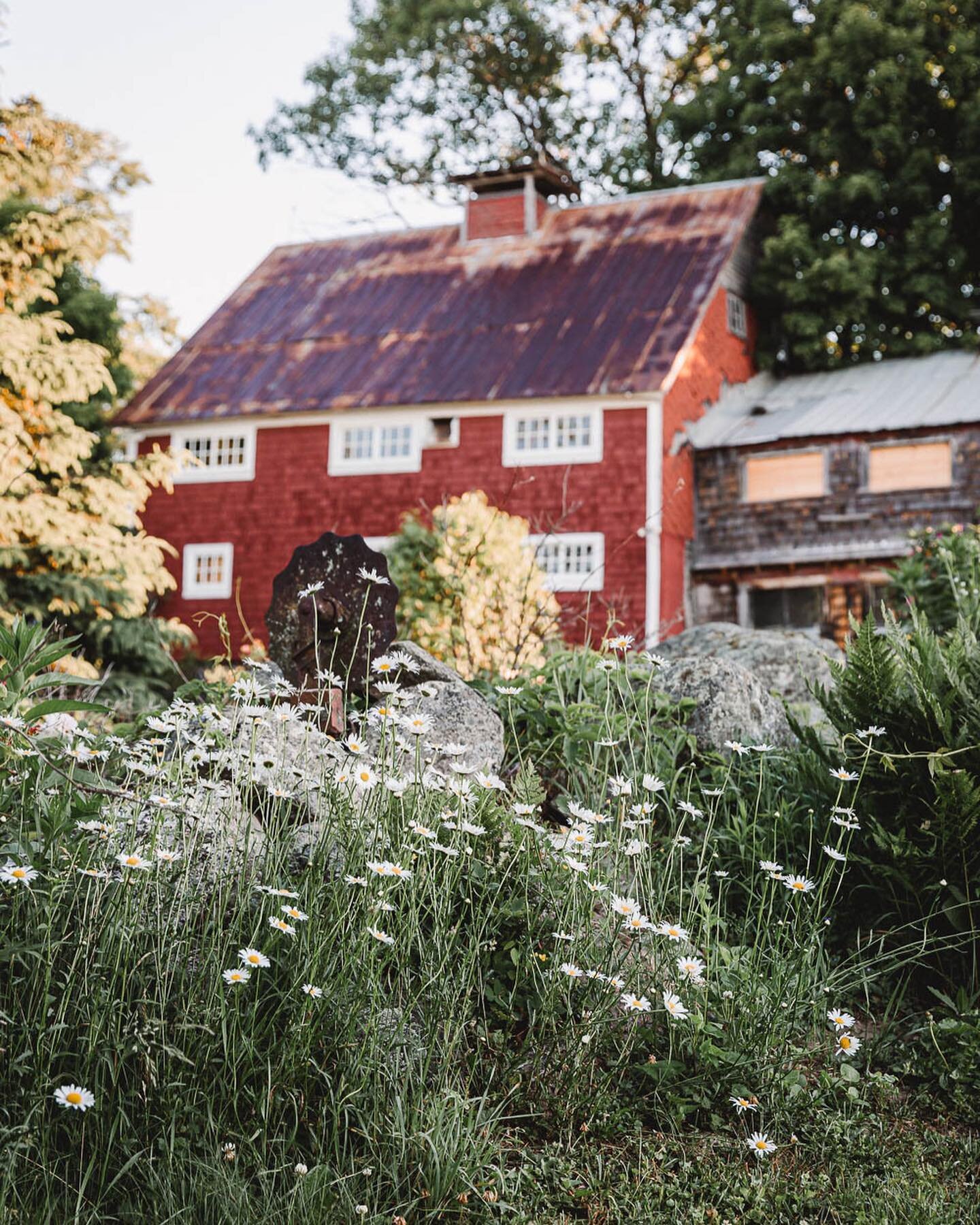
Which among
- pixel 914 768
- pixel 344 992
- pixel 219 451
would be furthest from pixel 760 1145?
pixel 219 451

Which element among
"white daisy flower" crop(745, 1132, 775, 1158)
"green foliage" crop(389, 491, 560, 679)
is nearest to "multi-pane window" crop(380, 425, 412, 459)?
"green foliage" crop(389, 491, 560, 679)

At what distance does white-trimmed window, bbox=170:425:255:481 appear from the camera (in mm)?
23172

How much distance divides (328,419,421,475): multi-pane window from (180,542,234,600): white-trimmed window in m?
2.43

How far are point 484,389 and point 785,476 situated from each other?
5010 millimetres

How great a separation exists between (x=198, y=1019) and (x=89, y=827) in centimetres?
60

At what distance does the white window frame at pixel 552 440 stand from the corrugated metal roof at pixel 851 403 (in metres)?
1.88

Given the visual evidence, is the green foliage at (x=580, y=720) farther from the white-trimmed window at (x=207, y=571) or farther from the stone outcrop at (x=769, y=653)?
the white-trimmed window at (x=207, y=571)

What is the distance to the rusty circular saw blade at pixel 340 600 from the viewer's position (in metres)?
5.80

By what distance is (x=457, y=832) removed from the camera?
12.8 feet

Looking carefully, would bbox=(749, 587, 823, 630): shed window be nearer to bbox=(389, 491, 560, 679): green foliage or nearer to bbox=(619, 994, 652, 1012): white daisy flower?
bbox=(389, 491, 560, 679): green foliage

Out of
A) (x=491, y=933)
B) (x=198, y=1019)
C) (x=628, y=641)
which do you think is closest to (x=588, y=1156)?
(x=491, y=933)

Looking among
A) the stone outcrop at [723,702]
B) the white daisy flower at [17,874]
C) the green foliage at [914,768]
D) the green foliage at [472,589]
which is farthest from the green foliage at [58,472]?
the white daisy flower at [17,874]

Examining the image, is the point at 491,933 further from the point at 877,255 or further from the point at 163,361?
the point at 163,361

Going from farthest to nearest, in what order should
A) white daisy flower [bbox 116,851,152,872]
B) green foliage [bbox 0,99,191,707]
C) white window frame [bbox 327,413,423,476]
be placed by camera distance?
white window frame [bbox 327,413,423,476] < green foliage [bbox 0,99,191,707] < white daisy flower [bbox 116,851,152,872]
